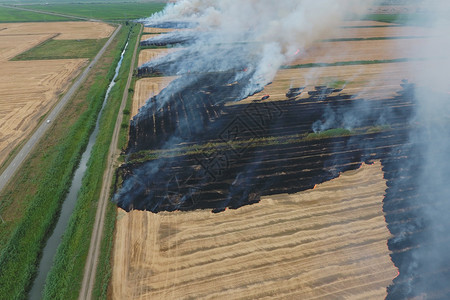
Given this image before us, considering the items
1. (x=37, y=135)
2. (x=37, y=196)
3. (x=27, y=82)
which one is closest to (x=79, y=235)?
(x=37, y=196)

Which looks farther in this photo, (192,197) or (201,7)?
(201,7)

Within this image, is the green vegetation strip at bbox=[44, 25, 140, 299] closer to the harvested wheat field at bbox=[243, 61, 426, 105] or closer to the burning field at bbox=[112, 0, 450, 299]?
the burning field at bbox=[112, 0, 450, 299]

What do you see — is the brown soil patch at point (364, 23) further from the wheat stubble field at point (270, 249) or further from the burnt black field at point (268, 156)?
the wheat stubble field at point (270, 249)

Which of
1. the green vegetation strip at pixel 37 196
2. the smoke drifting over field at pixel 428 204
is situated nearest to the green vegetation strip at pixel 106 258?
the green vegetation strip at pixel 37 196

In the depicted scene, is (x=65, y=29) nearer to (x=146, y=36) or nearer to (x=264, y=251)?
(x=146, y=36)

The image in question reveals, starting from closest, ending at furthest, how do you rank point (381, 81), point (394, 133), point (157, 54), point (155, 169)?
point (155, 169), point (394, 133), point (381, 81), point (157, 54)

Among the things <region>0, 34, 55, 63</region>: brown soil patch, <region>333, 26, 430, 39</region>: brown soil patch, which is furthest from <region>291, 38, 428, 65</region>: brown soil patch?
<region>0, 34, 55, 63</region>: brown soil patch

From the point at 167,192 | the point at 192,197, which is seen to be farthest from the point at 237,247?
the point at 167,192

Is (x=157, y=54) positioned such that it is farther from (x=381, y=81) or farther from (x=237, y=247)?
(x=237, y=247)
